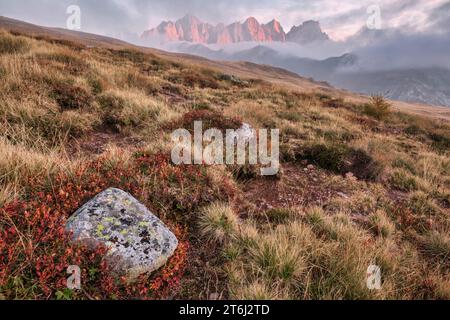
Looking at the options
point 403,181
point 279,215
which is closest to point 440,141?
point 403,181

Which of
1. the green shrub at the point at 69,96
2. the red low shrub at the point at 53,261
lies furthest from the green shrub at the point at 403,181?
the green shrub at the point at 69,96

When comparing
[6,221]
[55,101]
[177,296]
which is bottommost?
[177,296]

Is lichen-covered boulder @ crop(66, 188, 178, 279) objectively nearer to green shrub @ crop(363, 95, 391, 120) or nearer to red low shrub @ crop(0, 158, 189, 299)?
red low shrub @ crop(0, 158, 189, 299)

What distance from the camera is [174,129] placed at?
7332mm

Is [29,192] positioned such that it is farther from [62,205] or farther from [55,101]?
[55,101]

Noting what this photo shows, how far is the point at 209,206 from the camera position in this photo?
4203 millimetres

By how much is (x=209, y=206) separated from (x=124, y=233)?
4.91ft

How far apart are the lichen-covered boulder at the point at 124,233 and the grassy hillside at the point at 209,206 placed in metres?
0.13

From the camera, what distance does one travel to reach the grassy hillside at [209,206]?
107 inches

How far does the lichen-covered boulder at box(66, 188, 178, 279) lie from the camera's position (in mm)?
2791

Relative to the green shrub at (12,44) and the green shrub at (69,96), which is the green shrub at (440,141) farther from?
the green shrub at (12,44)

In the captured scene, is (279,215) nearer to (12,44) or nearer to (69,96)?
(69,96)

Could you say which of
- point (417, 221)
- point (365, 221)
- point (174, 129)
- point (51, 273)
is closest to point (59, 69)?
point (174, 129)
